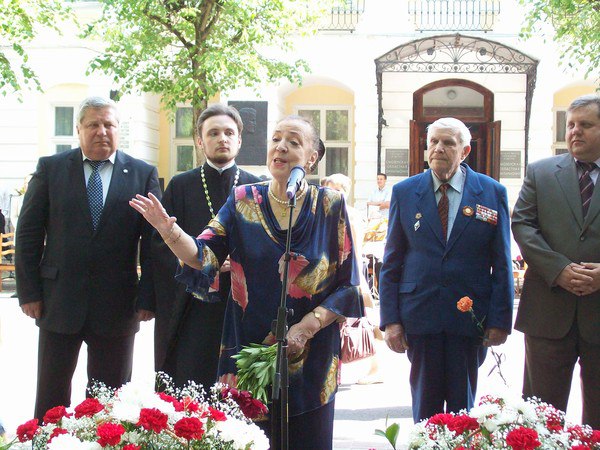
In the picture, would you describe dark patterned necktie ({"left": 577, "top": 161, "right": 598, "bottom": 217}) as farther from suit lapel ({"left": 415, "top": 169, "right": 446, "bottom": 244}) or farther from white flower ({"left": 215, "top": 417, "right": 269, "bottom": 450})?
white flower ({"left": 215, "top": 417, "right": 269, "bottom": 450})

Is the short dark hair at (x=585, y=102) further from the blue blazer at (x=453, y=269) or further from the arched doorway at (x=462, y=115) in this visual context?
the arched doorway at (x=462, y=115)

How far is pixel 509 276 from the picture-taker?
4.51m

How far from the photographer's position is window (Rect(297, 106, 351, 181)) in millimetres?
21266

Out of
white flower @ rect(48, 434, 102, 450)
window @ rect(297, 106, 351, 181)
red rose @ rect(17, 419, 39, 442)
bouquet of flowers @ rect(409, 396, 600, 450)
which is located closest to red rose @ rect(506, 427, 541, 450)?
bouquet of flowers @ rect(409, 396, 600, 450)

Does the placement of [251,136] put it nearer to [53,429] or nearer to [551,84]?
[551,84]

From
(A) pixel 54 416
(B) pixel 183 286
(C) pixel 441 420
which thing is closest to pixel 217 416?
(A) pixel 54 416

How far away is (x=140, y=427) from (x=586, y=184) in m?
2.96

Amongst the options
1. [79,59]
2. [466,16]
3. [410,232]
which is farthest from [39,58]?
[410,232]

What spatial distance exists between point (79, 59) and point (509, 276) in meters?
17.8

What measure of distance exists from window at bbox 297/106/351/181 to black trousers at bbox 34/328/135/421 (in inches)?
644

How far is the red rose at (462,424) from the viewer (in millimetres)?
2855

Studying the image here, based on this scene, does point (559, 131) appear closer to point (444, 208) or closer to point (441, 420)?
point (444, 208)

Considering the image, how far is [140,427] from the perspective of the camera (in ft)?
8.96

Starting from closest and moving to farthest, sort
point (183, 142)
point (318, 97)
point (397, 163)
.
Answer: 1. point (397, 163)
2. point (318, 97)
3. point (183, 142)
